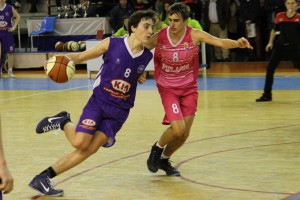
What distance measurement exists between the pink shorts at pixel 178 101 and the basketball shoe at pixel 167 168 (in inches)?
16.7

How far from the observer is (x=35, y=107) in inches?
531

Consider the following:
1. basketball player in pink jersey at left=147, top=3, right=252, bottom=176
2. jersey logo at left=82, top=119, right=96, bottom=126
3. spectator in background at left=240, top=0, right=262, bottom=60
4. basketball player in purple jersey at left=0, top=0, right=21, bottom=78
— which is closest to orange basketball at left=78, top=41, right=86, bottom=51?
basketball player in purple jersey at left=0, top=0, right=21, bottom=78

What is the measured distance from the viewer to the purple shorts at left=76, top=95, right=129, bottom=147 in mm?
6672

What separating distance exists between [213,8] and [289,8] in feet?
26.1

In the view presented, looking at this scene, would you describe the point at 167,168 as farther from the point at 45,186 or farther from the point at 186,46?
the point at 45,186

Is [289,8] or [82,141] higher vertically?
[289,8]

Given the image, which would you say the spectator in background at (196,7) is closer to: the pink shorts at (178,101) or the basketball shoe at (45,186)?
the pink shorts at (178,101)

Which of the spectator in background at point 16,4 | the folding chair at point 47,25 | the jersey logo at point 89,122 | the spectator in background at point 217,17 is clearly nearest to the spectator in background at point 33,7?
the spectator in background at point 16,4

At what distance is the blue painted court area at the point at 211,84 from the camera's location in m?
15.9

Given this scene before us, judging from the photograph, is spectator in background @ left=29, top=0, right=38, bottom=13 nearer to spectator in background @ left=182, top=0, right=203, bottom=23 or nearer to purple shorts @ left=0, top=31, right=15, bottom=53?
purple shorts @ left=0, top=31, right=15, bottom=53

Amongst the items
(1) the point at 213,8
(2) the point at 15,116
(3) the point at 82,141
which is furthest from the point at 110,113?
(1) the point at 213,8

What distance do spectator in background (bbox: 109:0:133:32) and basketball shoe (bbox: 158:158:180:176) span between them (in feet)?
44.5

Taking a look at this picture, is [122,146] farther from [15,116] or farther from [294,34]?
[294,34]

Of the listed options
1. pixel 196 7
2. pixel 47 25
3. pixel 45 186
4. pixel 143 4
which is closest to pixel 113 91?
pixel 45 186
